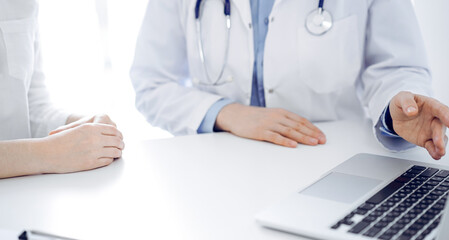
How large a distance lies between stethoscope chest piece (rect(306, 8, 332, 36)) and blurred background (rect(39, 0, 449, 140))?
106 centimetres

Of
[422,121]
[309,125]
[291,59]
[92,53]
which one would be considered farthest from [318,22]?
[92,53]

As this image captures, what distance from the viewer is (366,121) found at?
120 centimetres

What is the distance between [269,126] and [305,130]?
0.26 feet

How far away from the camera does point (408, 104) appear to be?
0.82 metres

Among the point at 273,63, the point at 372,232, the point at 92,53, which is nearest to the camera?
the point at 372,232

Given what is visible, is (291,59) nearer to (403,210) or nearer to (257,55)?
(257,55)

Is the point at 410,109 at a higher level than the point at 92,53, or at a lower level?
higher

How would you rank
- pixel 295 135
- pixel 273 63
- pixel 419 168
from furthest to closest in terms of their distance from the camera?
pixel 273 63 < pixel 295 135 < pixel 419 168

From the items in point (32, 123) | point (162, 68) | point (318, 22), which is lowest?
point (32, 123)

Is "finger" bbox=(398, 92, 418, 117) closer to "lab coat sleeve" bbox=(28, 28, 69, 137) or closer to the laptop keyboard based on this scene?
the laptop keyboard

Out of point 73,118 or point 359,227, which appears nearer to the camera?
point 359,227

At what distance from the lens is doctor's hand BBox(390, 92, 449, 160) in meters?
0.79

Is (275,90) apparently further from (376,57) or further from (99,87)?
(99,87)

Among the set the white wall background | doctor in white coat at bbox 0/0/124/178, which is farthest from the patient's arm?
the white wall background
